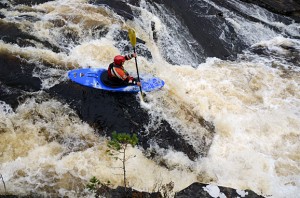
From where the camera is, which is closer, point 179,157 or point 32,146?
point 32,146

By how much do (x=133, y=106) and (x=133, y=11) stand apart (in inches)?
153

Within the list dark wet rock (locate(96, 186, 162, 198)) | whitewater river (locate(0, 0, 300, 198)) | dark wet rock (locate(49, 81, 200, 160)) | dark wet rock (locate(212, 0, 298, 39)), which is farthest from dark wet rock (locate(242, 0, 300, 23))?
dark wet rock (locate(96, 186, 162, 198))

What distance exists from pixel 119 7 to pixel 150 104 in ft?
13.1

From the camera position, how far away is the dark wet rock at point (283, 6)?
1105 centimetres

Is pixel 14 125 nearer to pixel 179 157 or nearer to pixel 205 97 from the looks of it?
pixel 179 157

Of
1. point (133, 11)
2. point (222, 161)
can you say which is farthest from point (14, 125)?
point (133, 11)

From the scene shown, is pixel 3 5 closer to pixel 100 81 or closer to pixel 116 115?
pixel 100 81

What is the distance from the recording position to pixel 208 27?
9688 millimetres

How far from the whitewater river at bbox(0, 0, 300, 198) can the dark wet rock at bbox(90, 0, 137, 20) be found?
6 centimetres

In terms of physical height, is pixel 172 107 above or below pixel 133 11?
below

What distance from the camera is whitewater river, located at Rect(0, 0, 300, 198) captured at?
5121 mm

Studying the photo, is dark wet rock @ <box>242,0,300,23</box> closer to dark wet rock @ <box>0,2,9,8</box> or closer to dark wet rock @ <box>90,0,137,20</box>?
dark wet rock @ <box>90,0,137,20</box>

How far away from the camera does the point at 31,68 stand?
6703mm

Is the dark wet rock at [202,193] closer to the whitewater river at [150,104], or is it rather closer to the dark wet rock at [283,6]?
the whitewater river at [150,104]
